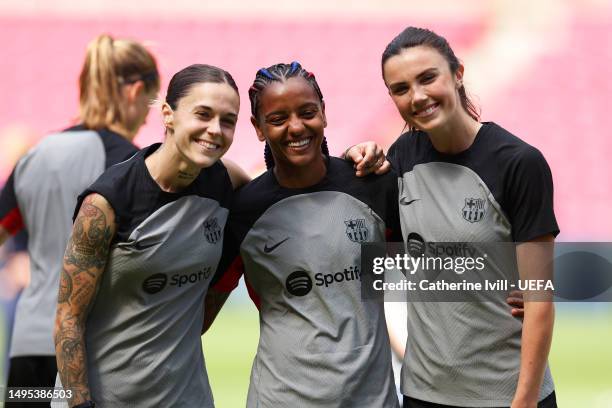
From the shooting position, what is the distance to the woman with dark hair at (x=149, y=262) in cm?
254

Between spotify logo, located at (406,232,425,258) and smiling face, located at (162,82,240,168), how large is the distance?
0.62 metres

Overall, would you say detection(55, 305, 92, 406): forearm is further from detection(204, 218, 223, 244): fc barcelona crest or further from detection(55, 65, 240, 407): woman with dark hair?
detection(204, 218, 223, 244): fc barcelona crest

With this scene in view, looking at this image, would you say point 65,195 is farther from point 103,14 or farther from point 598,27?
point 598,27

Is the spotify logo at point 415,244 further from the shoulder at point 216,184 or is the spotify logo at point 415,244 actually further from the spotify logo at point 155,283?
the spotify logo at point 155,283

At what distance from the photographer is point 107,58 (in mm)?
3828

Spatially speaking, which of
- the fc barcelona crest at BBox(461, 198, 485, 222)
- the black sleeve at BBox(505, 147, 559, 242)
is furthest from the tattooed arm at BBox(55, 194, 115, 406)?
the black sleeve at BBox(505, 147, 559, 242)

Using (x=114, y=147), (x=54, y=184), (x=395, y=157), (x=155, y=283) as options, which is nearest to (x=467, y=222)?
(x=395, y=157)

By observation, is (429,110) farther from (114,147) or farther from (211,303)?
(114,147)

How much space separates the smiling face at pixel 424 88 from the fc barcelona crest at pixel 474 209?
234 millimetres

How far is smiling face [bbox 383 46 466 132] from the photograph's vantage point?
8.49 feet

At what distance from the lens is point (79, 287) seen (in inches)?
99.7

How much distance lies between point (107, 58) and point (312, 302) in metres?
1.72

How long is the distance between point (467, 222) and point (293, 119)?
0.59 metres

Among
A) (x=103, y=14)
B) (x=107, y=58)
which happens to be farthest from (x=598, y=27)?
(x=107, y=58)
